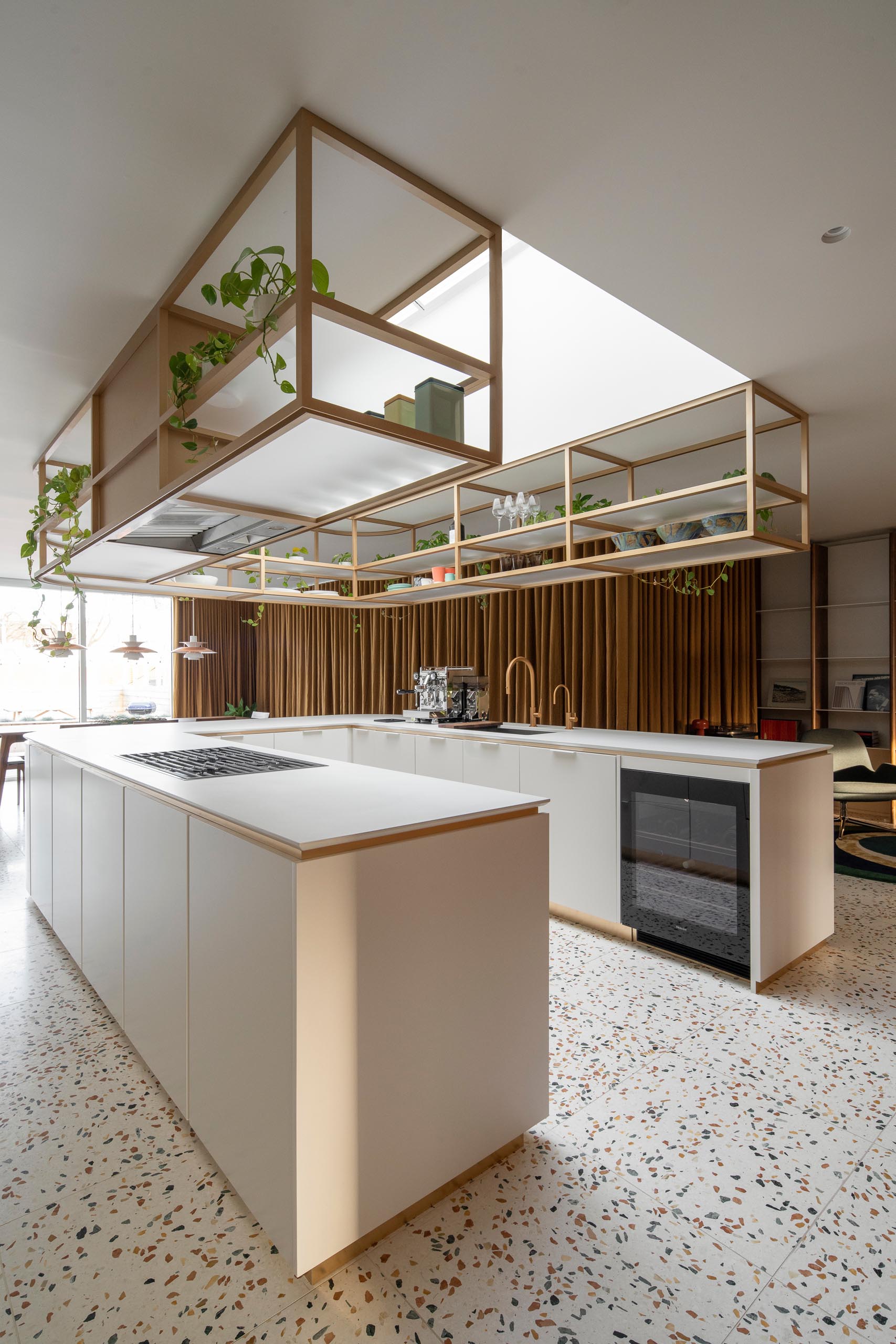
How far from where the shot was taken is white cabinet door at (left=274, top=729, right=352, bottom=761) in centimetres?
420

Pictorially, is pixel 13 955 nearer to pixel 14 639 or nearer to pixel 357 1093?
pixel 357 1093

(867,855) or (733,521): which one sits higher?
(733,521)

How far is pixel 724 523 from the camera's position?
2.74m

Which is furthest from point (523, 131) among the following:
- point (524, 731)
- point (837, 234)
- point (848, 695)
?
point (848, 695)

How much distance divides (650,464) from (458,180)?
2.24 m

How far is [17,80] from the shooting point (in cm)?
132

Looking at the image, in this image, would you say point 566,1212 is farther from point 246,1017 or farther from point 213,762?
point 213,762

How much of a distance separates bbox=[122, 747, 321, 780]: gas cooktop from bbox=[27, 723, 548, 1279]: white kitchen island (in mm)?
170

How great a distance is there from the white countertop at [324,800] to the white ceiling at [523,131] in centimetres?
149

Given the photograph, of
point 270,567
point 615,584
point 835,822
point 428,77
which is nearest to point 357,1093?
point 428,77

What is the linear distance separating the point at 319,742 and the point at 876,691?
481 cm

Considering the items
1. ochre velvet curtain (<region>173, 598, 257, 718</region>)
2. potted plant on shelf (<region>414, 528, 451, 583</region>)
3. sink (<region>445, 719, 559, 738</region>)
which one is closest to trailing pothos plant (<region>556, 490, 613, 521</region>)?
potted plant on shelf (<region>414, 528, 451, 583</region>)

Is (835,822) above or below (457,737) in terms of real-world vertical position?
below

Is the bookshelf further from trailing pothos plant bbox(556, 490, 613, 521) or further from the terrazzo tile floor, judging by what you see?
the terrazzo tile floor
